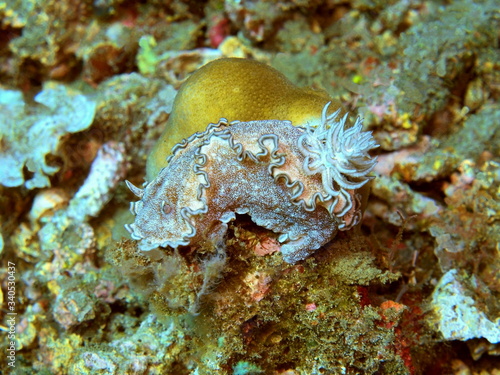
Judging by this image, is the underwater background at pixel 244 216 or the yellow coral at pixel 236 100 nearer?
the underwater background at pixel 244 216

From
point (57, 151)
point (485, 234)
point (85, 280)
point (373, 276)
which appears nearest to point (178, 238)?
point (373, 276)

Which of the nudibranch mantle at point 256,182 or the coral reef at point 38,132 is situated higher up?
the nudibranch mantle at point 256,182

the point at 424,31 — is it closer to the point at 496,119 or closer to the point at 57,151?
the point at 496,119

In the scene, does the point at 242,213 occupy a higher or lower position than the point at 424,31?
lower

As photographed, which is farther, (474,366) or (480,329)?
(474,366)

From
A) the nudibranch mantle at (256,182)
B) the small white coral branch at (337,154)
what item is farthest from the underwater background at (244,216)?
the small white coral branch at (337,154)

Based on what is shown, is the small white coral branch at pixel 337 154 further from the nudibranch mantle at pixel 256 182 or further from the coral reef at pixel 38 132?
the coral reef at pixel 38 132

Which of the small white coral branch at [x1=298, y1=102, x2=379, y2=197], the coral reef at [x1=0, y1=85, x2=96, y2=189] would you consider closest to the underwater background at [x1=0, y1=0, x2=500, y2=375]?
the coral reef at [x1=0, y1=85, x2=96, y2=189]
